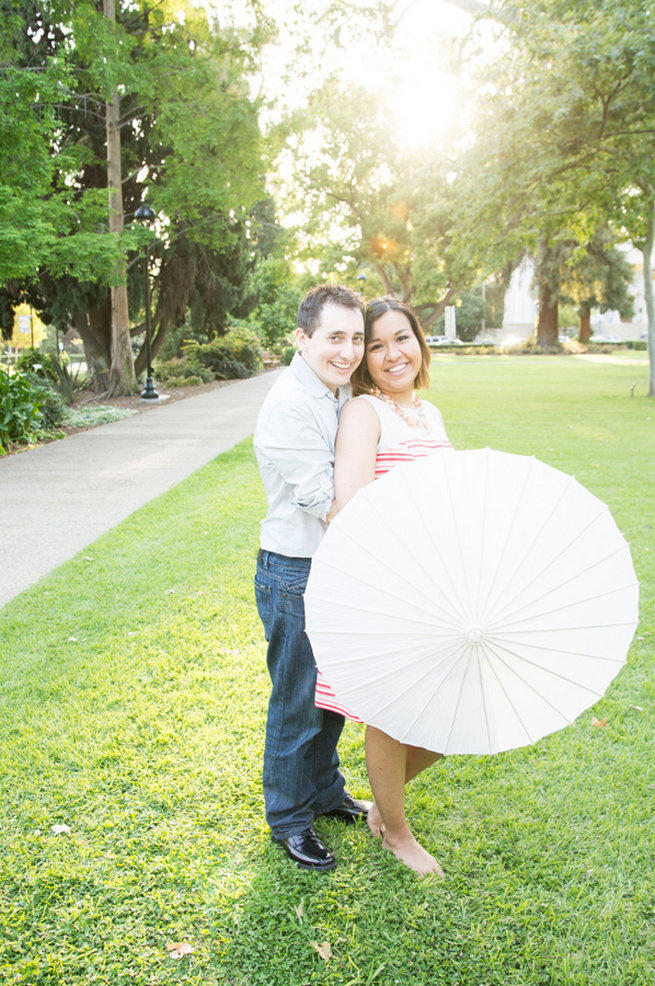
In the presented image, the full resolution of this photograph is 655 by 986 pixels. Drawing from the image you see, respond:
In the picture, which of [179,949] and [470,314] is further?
[470,314]

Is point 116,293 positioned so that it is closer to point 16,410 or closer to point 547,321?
point 16,410

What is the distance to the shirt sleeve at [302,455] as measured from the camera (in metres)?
2.26

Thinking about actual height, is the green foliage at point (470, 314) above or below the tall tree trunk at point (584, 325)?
above

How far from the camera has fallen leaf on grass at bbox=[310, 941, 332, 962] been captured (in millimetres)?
2262

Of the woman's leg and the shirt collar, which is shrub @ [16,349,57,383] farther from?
the woman's leg

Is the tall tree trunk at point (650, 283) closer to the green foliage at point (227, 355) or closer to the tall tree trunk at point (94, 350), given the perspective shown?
the tall tree trunk at point (94, 350)

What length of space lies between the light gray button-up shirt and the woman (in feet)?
0.18

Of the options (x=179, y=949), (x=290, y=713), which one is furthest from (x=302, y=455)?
(x=179, y=949)

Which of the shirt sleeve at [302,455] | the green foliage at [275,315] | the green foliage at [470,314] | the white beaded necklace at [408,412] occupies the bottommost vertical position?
the shirt sleeve at [302,455]

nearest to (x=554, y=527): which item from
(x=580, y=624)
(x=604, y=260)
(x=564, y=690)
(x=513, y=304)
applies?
(x=580, y=624)

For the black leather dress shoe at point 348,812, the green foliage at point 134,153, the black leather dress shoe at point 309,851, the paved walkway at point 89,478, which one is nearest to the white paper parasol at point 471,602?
the black leather dress shoe at point 309,851

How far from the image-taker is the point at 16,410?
11664 millimetres

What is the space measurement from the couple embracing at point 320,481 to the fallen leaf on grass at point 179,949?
1.56 ft

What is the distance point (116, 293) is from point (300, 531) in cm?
1899
